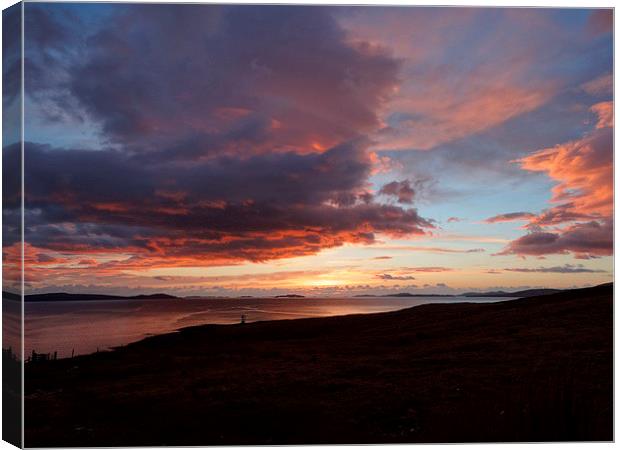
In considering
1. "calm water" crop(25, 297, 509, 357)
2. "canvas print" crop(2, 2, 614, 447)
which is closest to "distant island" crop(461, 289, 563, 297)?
"canvas print" crop(2, 2, 614, 447)

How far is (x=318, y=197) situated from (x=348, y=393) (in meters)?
5.24

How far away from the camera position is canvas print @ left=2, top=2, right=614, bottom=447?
9.30 m

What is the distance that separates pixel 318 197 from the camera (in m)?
13.8

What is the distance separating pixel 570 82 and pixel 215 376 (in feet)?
30.7

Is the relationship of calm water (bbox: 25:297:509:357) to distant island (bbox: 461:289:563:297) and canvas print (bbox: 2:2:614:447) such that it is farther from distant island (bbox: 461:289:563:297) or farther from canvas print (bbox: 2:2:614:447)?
distant island (bbox: 461:289:563:297)

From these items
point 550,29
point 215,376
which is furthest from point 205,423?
point 550,29

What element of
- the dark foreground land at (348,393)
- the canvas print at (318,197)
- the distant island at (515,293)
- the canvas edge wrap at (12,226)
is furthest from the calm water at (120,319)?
the canvas edge wrap at (12,226)

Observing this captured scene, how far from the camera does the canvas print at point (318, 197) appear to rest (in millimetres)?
9305

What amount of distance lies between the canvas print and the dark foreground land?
0.16ft

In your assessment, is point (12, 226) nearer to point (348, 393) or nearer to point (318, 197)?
point (348, 393)

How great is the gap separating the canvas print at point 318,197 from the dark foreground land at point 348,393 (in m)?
0.05

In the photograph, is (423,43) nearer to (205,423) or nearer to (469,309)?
(205,423)

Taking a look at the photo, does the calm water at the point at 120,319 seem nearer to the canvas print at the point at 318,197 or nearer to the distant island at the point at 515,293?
the canvas print at the point at 318,197

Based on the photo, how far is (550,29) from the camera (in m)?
10.7
